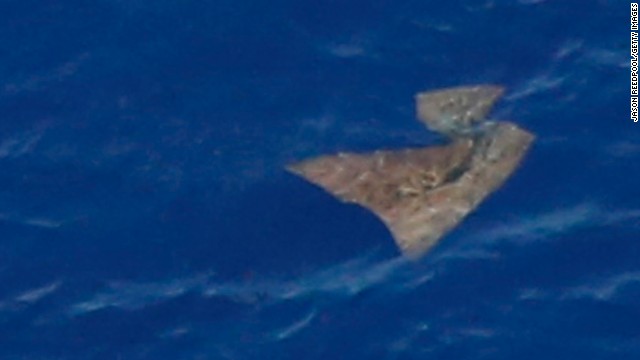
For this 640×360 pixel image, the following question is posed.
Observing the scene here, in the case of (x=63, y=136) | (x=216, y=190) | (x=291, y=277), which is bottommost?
(x=291, y=277)

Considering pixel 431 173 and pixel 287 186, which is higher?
pixel 287 186

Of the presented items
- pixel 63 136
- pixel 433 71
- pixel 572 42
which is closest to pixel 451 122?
pixel 433 71

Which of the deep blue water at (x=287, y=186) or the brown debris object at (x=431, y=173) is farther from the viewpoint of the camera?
the brown debris object at (x=431, y=173)

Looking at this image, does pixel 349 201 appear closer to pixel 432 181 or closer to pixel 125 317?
pixel 432 181

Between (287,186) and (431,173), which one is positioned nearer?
(287,186)
